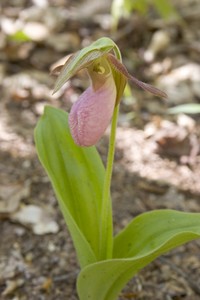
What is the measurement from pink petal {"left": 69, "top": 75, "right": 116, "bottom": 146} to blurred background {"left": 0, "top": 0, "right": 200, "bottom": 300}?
0.42 feet

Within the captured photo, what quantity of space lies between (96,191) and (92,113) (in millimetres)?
296

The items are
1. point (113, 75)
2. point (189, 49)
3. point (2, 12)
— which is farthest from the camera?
point (2, 12)

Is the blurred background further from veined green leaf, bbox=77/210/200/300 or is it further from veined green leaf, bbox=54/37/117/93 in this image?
veined green leaf, bbox=77/210/200/300

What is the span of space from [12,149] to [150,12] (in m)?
1.46

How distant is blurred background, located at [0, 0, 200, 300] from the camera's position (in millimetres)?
1372

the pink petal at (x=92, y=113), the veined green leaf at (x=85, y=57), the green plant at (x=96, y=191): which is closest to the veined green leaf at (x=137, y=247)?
the green plant at (x=96, y=191)

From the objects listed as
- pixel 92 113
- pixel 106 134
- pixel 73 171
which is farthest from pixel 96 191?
pixel 106 134

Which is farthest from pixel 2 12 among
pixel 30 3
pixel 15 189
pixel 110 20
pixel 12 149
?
pixel 15 189

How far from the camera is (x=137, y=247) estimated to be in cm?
109

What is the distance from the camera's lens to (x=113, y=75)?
0.95 m

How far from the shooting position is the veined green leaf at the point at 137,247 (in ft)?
3.14

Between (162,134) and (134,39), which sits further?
(134,39)

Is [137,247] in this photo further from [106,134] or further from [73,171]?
[106,134]

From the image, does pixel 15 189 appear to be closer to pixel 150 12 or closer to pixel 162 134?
pixel 162 134
